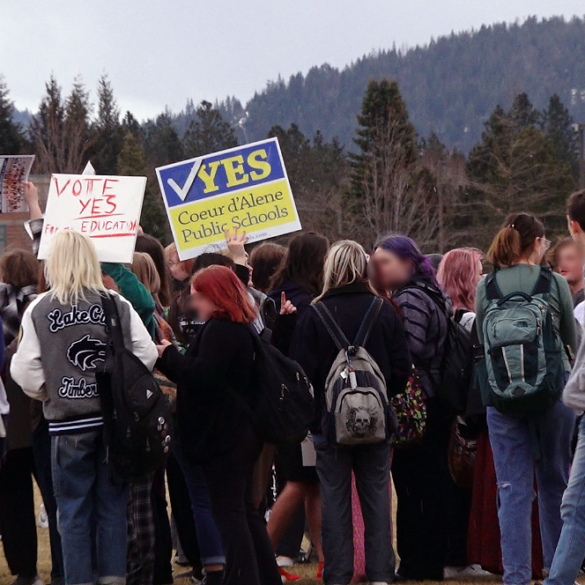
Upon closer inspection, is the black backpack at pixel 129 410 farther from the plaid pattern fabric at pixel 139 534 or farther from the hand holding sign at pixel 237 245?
the hand holding sign at pixel 237 245

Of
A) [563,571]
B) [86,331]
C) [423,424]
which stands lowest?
[563,571]

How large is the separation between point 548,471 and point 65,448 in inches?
96.9

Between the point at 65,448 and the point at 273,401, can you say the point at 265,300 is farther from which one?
the point at 65,448

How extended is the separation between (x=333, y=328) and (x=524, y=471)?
1243 millimetres

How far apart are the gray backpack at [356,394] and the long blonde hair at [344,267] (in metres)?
0.15

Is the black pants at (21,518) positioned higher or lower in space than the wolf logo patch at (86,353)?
lower

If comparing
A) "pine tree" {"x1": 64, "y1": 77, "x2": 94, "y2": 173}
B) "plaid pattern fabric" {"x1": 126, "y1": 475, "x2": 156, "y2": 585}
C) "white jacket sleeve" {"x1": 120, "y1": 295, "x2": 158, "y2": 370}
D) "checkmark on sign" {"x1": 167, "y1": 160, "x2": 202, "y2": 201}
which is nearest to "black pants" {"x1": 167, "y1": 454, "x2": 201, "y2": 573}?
"plaid pattern fabric" {"x1": 126, "y1": 475, "x2": 156, "y2": 585}

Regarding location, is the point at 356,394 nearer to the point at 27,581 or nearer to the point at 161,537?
the point at 161,537

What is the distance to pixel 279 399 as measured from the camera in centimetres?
478

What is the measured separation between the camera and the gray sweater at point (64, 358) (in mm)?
4715

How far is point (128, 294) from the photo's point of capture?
529 centimetres

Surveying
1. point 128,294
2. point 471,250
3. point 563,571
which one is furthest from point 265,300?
point 563,571

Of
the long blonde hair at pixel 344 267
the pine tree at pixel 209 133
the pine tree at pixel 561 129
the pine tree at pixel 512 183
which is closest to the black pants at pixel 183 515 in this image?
the long blonde hair at pixel 344 267

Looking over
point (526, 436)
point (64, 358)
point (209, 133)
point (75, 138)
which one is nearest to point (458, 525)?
point (526, 436)
